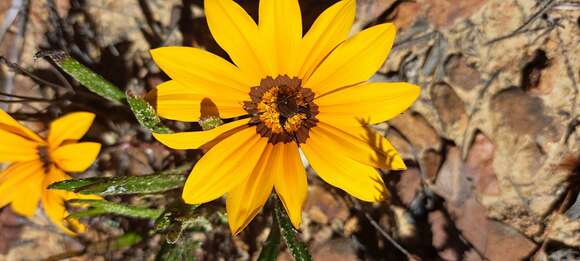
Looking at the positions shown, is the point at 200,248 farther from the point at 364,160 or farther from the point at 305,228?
the point at 364,160

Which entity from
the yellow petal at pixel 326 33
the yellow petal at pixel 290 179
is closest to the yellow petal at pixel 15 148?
the yellow petal at pixel 290 179

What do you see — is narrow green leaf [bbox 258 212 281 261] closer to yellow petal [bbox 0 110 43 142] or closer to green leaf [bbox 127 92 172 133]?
green leaf [bbox 127 92 172 133]

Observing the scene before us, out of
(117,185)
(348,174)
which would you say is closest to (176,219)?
(117,185)

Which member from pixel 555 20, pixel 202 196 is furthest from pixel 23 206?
pixel 555 20

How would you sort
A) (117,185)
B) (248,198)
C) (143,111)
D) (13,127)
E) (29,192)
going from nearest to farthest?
(248,198)
(143,111)
(117,185)
(13,127)
(29,192)

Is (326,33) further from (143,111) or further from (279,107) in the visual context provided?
(143,111)
